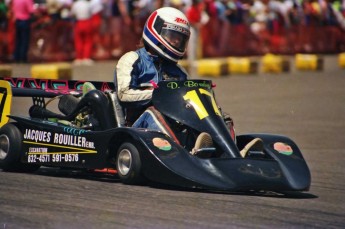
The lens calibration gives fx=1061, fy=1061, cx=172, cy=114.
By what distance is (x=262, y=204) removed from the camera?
7.93 metres

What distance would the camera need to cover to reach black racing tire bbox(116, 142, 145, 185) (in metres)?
8.54

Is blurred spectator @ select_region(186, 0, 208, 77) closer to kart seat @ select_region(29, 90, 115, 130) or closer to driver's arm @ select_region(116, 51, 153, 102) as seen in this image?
kart seat @ select_region(29, 90, 115, 130)

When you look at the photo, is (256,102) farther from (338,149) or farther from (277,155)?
(277,155)

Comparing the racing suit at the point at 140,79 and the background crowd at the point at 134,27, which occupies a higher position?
the background crowd at the point at 134,27

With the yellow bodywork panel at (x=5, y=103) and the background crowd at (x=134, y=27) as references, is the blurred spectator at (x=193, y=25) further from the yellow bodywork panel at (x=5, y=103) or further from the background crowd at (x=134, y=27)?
the yellow bodywork panel at (x=5, y=103)

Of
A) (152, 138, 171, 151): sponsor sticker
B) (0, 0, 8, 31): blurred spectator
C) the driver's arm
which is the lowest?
(152, 138, 171, 151): sponsor sticker

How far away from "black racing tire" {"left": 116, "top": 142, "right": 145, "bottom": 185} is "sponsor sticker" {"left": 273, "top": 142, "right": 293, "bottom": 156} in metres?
1.21

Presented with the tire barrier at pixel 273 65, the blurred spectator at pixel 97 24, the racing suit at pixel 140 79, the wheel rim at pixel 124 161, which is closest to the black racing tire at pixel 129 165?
the wheel rim at pixel 124 161

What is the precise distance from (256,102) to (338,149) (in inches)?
242

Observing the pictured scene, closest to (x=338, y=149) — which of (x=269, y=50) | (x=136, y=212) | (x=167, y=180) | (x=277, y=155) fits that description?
(x=277, y=155)

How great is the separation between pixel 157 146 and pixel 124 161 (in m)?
0.39

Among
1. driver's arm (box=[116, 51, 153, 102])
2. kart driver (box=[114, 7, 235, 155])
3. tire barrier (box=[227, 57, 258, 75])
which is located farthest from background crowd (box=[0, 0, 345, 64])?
driver's arm (box=[116, 51, 153, 102])

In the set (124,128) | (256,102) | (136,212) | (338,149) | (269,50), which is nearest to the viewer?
(136,212)

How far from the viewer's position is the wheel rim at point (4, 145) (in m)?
9.65
